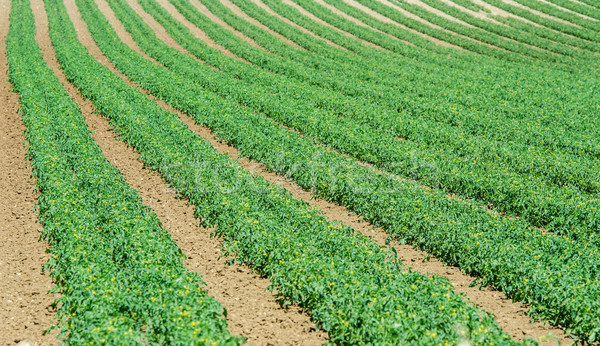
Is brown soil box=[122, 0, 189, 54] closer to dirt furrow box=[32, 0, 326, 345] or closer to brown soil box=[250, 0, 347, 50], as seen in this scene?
brown soil box=[250, 0, 347, 50]

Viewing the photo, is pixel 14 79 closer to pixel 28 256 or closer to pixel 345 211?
pixel 28 256

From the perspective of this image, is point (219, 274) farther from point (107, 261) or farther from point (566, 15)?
point (566, 15)

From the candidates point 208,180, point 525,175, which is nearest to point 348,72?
point 525,175

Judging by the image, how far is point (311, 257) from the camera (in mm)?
10922

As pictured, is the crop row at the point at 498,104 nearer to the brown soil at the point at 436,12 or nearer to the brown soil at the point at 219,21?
the brown soil at the point at 219,21

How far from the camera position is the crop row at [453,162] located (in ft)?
45.9

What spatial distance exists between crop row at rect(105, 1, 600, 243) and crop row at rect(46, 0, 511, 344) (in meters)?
3.64

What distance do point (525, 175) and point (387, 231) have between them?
6363 mm

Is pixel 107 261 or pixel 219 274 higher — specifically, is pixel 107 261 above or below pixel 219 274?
above

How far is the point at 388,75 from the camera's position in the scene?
99.6ft

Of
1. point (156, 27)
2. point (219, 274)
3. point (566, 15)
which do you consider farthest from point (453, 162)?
point (566, 15)

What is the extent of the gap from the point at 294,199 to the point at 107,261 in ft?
18.3

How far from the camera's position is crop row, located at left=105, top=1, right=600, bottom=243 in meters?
14.0

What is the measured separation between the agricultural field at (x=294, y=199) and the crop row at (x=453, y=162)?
8cm
